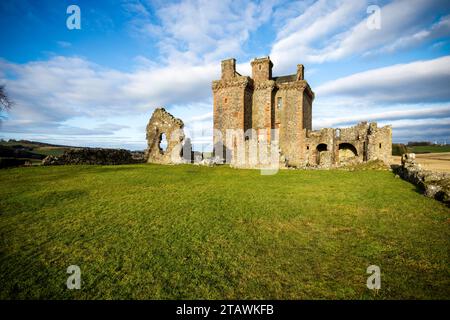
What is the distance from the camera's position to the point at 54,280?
3.54 meters

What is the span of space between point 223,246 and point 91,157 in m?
22.3

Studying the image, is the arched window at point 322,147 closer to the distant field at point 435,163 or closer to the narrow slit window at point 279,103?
the narrow slit window at point 279,103

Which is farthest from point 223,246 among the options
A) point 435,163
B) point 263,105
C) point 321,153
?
point 263,105

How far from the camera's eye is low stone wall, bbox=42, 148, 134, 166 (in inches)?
779

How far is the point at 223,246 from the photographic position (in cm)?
469

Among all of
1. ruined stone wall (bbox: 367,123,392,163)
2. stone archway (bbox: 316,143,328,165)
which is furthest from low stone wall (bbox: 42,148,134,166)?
ruined stone wall (bbox: 367,123,392,163)

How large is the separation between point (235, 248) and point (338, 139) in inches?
1097

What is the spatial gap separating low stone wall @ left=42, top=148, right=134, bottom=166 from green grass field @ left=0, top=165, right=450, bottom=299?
13.0 metres

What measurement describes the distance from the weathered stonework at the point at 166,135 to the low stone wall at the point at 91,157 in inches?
117

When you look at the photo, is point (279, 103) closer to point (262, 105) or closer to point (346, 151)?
point (262, 105)

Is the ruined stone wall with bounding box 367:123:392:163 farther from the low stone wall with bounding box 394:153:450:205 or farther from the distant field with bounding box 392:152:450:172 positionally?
the low stone wall with bounding box 394:153:450:205

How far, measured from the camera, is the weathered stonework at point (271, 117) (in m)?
29.2
